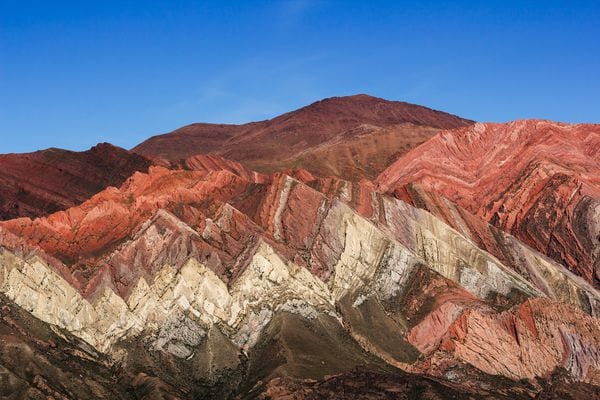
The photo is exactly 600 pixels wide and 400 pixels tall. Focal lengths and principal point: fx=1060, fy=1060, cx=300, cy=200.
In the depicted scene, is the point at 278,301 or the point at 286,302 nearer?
the point at 286,302

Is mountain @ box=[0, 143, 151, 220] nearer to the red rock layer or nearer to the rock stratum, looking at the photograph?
the rock stratum

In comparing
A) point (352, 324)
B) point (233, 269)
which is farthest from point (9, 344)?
point (352, 324)

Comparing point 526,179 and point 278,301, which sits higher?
point 526,179

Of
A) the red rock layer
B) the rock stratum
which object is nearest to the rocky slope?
the rock stratum

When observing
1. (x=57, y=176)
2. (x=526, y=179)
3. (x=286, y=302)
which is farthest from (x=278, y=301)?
(x=57, y=176)

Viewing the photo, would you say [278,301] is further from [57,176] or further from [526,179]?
[57,176]

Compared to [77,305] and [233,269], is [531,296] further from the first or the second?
[77,305]
